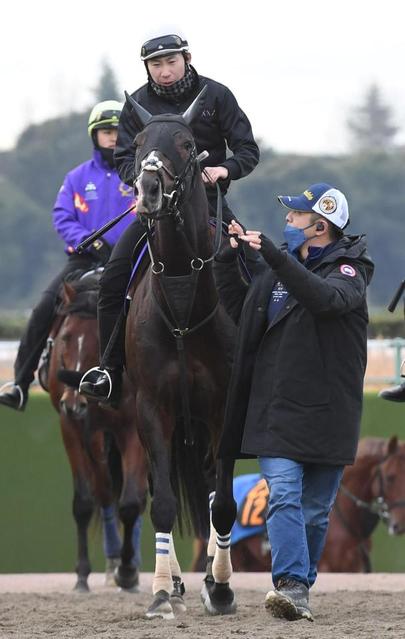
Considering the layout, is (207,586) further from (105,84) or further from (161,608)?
(105,84)

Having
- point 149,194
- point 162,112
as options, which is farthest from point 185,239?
point 162,112

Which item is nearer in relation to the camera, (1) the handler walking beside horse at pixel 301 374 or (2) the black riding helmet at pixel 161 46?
(1) the handler walking beside horse at pixel 301 374

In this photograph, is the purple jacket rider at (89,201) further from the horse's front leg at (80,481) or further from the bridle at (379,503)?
the bridle at (379,503)

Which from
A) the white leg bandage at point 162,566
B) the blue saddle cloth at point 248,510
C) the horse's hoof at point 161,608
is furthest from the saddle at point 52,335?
the horse's hoof at point 161,608

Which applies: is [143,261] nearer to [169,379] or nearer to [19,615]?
[169,379]

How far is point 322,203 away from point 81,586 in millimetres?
4585

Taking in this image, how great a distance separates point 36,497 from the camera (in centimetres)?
1484

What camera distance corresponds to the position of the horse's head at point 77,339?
446 inches

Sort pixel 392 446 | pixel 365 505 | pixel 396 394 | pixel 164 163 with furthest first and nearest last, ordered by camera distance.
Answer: pixel 365 505, pixel 392 446, pixel 396 394, pixel 164 163

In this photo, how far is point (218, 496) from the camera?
346 inches

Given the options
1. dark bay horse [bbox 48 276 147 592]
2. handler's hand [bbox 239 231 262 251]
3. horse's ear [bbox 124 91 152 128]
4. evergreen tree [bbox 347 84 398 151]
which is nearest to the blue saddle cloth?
dark bay horse [bbox 48 276 147 592]

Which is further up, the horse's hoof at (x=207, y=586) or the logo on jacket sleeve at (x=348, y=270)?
the logo on jacket sleeve at (x=348, y=270)

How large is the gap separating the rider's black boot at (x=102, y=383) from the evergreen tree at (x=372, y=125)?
11126cm

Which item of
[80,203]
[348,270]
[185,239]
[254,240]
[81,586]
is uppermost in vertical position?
[80,203]
